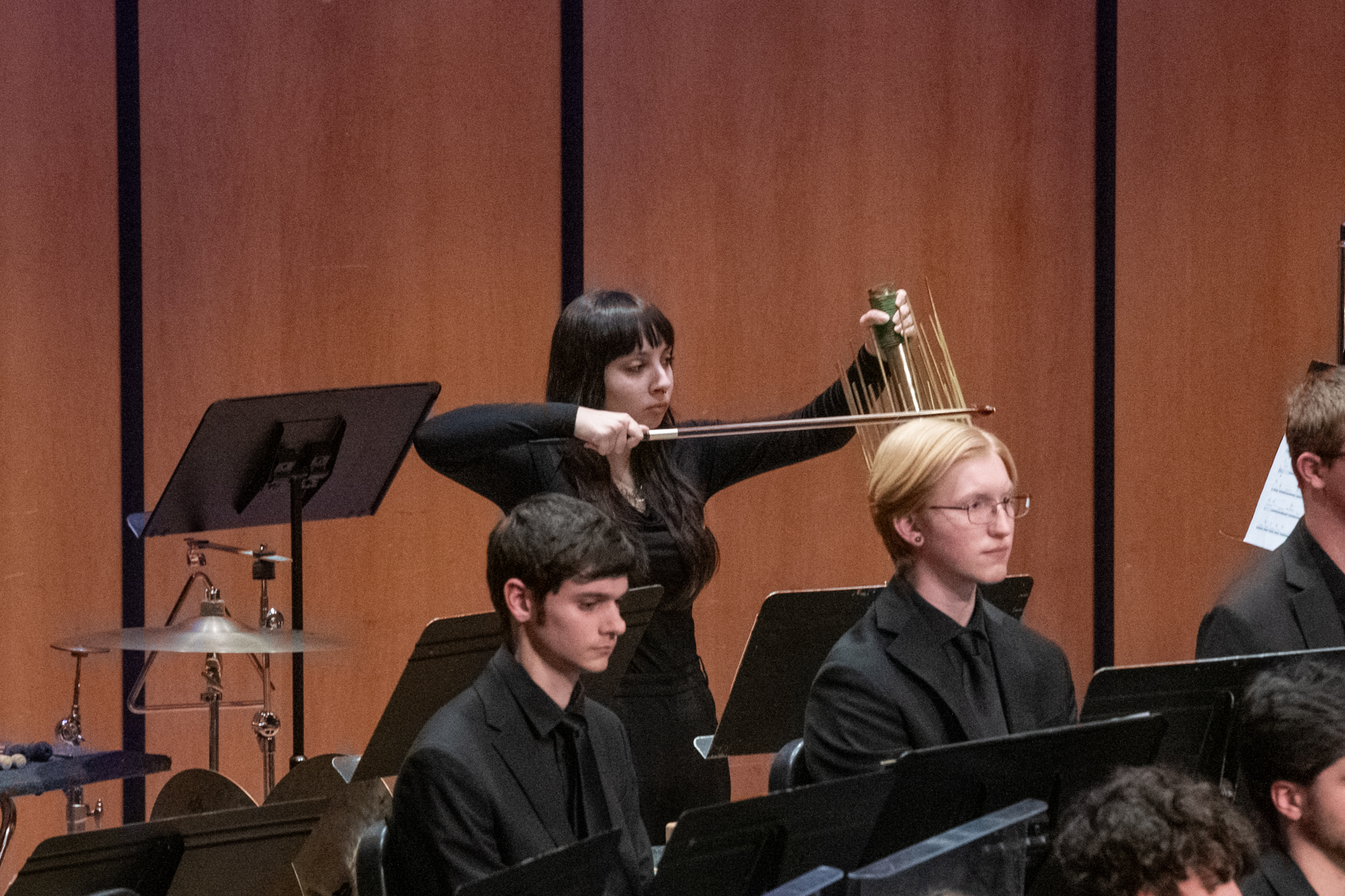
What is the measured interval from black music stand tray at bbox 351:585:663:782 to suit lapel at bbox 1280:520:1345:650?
891 millimetres

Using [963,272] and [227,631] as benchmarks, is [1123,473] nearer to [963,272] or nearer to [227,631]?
[963,272]

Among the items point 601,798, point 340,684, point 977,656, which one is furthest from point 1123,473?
point 601,798

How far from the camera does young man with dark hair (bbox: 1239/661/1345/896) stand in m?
1.79

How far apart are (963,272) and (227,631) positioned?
2.41 metres

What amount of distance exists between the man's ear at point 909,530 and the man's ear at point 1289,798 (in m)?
0.51

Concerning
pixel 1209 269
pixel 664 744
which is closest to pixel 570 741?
pixel 664 744

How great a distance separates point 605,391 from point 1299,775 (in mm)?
1260

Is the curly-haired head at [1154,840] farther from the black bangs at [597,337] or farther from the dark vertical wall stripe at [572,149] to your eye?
the dark vertical wall stripe at [572,149]

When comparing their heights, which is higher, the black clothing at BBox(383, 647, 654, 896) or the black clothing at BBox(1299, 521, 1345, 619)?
the black clothing at BBox(1299, 521, 1345, 619)

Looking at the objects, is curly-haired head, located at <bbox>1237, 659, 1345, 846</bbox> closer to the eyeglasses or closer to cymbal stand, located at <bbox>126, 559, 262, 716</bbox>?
the eyeglasses

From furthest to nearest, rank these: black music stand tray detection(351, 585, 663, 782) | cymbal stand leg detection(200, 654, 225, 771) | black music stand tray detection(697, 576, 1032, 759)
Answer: cymbal stand leg detection(200, 654, 225, 771) → black music stand tray detection(697, 576, 1032, 759) → black music stand tray detection(351, 585, 663, 782)

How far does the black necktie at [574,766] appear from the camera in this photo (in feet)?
6.30

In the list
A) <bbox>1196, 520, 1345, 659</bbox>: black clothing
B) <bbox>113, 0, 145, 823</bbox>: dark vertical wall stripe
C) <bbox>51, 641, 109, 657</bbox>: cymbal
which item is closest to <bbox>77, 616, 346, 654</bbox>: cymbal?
<bbox>51, 641, 109, 657</bbox>: cymbal

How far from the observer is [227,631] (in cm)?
293
